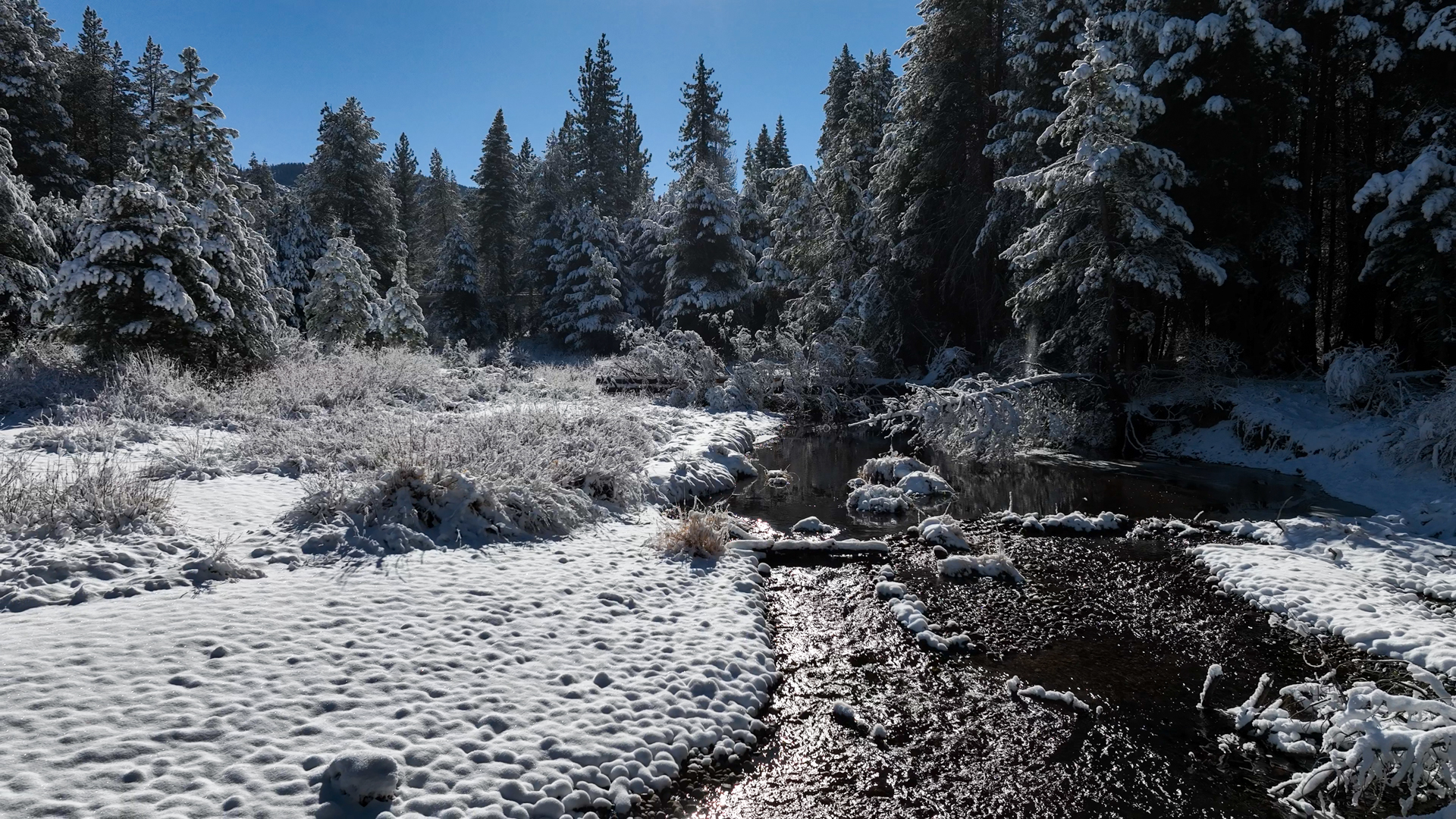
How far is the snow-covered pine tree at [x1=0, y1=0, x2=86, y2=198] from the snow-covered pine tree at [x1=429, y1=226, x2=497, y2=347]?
46.8 feet

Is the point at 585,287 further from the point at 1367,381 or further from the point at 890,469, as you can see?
the point at 1367,381

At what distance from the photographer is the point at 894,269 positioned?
24484mm

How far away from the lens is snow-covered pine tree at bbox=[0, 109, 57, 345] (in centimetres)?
1488

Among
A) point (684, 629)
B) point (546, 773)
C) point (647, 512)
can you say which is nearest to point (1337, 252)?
point (647, 512)

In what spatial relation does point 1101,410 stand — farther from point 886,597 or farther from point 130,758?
point 130,758

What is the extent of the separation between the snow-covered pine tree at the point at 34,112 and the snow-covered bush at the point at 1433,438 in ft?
127

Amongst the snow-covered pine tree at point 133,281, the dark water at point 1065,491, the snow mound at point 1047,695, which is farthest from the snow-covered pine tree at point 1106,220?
the snow-covered pine tree at point 133,281

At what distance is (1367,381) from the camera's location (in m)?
12.6

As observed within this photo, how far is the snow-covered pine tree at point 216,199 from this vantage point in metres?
15.8

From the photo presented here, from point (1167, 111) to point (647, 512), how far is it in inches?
617

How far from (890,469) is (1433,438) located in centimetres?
807

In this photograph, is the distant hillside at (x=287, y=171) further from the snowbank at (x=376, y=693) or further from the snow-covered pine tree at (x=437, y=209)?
the snowbank at (x=376, y=693)

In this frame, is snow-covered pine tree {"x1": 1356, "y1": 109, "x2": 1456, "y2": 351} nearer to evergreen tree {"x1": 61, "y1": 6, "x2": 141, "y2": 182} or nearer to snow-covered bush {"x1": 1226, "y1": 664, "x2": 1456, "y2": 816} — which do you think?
snow-covered bush {"x1": 1226, "y1": 664, "x2": 1456, "y2": 816}

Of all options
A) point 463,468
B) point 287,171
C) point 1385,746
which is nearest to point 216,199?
point 463,468
